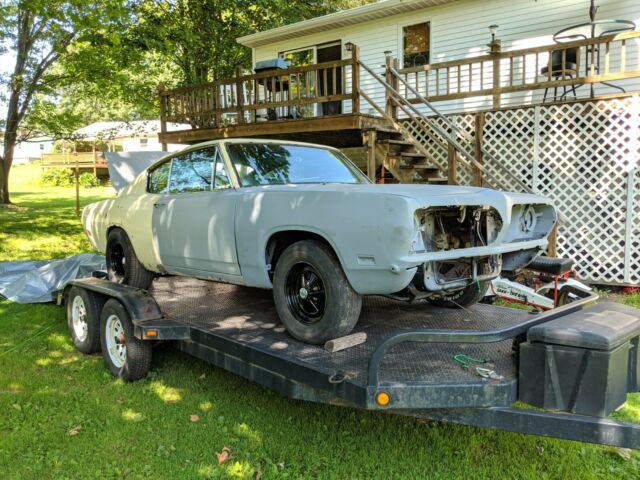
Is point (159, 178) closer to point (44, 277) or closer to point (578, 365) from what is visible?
point (44, 277)

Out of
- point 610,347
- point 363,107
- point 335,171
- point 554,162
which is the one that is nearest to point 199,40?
point 363,107

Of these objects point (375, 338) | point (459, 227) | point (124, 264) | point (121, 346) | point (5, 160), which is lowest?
point (121, 346)

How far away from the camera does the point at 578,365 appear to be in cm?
238

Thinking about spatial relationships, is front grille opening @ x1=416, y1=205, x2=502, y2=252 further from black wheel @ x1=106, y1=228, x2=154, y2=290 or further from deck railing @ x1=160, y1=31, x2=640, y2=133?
deck railing @ x1=160, y1=31, x2=640, y2=133

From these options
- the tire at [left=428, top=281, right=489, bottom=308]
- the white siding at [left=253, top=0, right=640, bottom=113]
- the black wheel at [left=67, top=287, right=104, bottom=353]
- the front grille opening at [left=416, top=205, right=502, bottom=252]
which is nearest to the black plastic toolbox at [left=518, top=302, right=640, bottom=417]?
the front grille opening at [left=416, top=205, right=502, bottom=252]

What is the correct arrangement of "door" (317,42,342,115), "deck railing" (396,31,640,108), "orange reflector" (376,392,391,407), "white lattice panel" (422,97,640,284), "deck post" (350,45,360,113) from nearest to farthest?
"orange reflector" (376,392,391,407), "white lattice panel" (422,97,640,284), "deck railing" (396,31,640,108), "deck post" (350,45,360,113), "door" (317,42,342,115)

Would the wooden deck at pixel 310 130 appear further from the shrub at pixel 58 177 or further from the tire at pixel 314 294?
the shrub at pixel 58 177

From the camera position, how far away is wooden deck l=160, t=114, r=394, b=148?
9227 mm

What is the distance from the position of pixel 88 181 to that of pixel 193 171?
90.7ft

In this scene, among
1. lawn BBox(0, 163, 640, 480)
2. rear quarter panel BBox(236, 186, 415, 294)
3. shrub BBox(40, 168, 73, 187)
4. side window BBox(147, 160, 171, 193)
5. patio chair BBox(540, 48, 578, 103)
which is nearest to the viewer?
rear quarter panel BBox(236, 186, 415, 294)

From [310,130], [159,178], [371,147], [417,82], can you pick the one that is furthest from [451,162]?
[159,178]

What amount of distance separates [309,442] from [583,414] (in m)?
1.71

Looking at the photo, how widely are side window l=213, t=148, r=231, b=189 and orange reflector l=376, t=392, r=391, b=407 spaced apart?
2235 mm

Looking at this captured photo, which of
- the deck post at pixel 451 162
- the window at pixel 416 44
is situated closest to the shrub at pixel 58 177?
the window at pixel 416 44
